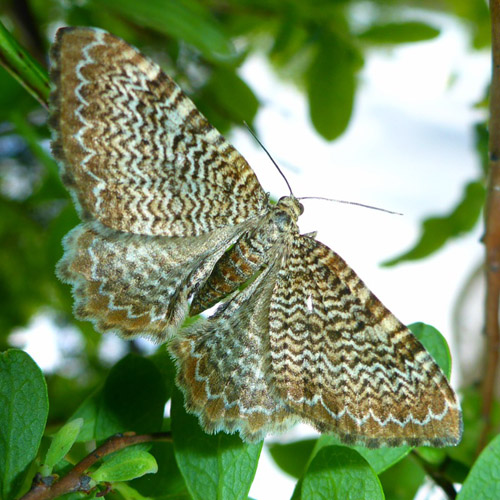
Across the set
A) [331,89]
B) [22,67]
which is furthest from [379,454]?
[331,89]

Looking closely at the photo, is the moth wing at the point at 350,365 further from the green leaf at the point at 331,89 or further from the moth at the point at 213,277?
the green leaf at the point at 331,89

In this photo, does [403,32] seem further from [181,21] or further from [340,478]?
[340,478]

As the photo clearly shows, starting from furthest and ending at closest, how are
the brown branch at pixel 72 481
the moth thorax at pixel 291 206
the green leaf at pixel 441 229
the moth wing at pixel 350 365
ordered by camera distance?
1. the green leaf at pixel 441 229
2. the moth thorax at pixel 291 206
3. the moth wing at pixel 350 365
4. the brown branch at pixel 72 481

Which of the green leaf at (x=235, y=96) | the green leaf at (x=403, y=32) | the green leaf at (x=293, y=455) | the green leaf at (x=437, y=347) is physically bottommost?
the green leaf at (x=293, y=455)

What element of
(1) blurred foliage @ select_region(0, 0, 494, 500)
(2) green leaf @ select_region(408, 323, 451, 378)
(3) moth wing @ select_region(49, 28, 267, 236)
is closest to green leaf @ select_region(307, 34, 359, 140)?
(1) blurred foliage @ select_region(0, 0, 494, 500)

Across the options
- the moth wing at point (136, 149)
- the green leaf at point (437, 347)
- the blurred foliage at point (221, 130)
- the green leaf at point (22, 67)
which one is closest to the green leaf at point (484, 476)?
the blurred foliage at point (221, 130)
